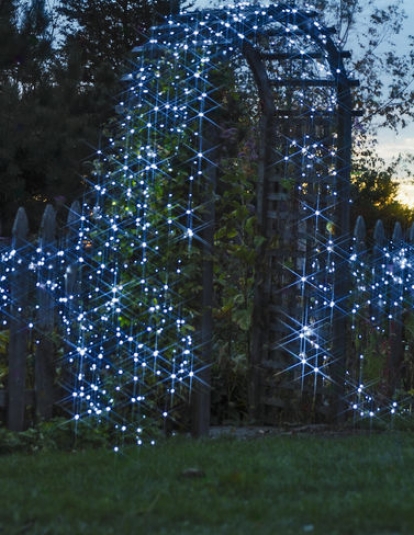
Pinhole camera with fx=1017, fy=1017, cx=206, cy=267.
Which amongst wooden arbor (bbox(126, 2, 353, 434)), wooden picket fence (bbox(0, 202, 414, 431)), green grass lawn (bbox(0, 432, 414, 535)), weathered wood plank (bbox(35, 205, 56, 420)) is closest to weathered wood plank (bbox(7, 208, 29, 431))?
wooden picket fence (bbox(0, 202, 414, 431))

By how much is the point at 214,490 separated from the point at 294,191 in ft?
12.8

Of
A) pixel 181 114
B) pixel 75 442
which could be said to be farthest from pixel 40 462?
pixel 181 114

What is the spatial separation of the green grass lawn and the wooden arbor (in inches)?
62.6

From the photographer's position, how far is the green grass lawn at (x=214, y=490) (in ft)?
15.5

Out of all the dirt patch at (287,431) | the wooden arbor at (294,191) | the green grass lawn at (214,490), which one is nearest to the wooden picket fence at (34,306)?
the green grass lawn at (214,490)

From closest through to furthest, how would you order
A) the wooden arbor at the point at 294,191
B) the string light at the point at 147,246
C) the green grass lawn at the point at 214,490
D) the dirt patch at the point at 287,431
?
1. the green grass lawn at the point at 214,490
2. the string light at the point at 147,246
3. the dirt patch at the point at 287,431
4. the wooden arbor at the point at 294,191

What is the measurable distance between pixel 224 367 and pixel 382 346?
56.4 inches

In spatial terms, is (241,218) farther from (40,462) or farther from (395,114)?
(395,114)

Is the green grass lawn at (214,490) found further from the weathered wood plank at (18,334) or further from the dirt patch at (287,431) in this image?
the dirt patch at (287,431)

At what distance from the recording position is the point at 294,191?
28.6 feet

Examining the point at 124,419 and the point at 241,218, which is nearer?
the point at 124,419

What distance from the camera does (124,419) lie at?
283 inches

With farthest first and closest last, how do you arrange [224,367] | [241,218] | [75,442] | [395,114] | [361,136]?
[395,114] < [361,136] < [224,367] < [241,218] < [75,442]

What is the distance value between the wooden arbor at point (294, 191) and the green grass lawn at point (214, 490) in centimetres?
159
